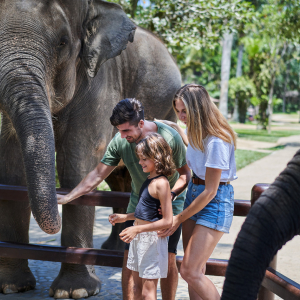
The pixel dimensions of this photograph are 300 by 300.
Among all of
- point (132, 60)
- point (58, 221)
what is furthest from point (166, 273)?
point (132, 60)

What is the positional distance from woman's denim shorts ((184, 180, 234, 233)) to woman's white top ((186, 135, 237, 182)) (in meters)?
0.08

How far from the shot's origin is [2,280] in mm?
4121

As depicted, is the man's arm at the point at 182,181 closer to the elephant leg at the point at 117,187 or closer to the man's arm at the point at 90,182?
the man's arm at the point at 90,182

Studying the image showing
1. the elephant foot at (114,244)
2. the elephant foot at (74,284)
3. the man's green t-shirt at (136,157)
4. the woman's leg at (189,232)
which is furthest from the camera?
the elephant foot at (114,244)

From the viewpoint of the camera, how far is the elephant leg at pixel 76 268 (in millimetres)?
3984

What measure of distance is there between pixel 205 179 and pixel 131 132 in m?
0.62

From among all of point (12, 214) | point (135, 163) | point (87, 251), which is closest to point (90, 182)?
point (135, 163)

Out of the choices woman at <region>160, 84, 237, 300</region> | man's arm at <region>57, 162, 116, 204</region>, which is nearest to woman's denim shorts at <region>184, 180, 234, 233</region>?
woman at <region>160, 84, 237, 300</region>

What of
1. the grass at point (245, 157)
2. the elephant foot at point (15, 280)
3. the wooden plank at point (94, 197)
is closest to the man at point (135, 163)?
the wooden plank at point (94, 197)

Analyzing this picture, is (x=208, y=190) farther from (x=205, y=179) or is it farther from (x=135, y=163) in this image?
(x=135, y=163)

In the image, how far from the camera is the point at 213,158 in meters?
2.78

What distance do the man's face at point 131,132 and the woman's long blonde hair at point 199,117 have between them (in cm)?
39

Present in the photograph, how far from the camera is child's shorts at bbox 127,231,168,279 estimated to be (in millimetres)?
2924

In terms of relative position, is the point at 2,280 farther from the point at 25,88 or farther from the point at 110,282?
the point at 25,88
